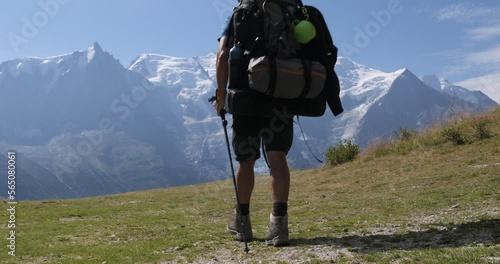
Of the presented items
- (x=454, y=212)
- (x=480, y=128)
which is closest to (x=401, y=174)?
(x=480, y=128)

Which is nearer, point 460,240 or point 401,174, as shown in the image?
point 460,240

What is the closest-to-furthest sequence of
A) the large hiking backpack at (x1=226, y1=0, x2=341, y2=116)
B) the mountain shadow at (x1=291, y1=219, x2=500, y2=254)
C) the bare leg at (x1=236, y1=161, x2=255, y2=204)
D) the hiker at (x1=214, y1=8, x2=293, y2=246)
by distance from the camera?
the mountain shadow at (x1=291, y1=219, x2=500, y2=254), the large hiking backpack at (x1=226, y1=0, x2=341, y2=116), the hiker at (x1=214, y1=8, x2=293, y2=246), the bare leg at (x1=236, y1=161, x2=255, y2=204)

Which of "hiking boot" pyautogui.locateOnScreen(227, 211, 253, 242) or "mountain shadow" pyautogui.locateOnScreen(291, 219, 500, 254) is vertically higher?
"hiking boot" pyautogui.locateOnScreen(227, 211, 253, 242)

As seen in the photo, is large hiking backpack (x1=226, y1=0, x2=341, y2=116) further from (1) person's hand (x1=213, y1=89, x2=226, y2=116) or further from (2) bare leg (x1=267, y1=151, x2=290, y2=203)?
(2) bare leg (x1=267, y1=151, x2=290, y2=203)

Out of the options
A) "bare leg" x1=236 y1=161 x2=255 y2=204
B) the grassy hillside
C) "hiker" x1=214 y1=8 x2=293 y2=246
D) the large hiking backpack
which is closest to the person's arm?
"hiker" x1=214 y1=8 x2=293 y2=246

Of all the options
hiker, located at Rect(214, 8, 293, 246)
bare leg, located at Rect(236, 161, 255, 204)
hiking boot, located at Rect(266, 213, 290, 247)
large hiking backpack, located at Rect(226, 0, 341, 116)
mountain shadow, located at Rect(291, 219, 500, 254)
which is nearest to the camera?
mountain shadow, located at Rect(291, 219, 500, 254)

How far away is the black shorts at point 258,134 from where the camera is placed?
464cm

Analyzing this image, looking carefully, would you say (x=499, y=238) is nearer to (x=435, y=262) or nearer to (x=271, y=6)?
(x=435, y=262)

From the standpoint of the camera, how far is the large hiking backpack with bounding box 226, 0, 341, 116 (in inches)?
168

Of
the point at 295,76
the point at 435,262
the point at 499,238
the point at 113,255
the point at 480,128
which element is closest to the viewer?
the point at 435,262

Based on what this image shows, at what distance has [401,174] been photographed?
1180cm

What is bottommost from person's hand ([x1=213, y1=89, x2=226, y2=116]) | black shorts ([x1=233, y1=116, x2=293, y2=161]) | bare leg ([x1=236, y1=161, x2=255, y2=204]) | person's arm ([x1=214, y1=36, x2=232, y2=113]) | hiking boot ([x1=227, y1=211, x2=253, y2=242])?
hiking boot ([x1=227, y1=211, x2=253, y2=242])

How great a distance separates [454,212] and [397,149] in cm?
1142

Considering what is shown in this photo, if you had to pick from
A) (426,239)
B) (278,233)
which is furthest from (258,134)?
(426,239)
